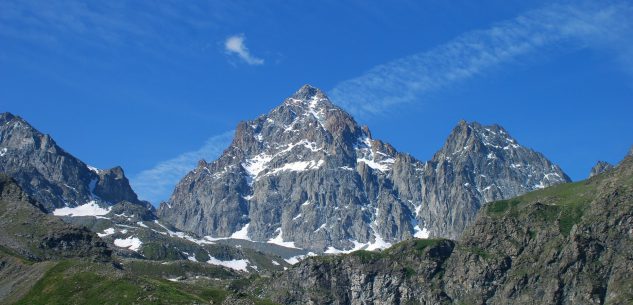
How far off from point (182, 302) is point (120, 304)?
1441cm

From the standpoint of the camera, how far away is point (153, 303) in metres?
197

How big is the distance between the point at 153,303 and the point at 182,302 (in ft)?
22.0

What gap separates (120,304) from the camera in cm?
19962

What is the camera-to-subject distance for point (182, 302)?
200m

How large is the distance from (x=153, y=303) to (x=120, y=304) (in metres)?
8.43
